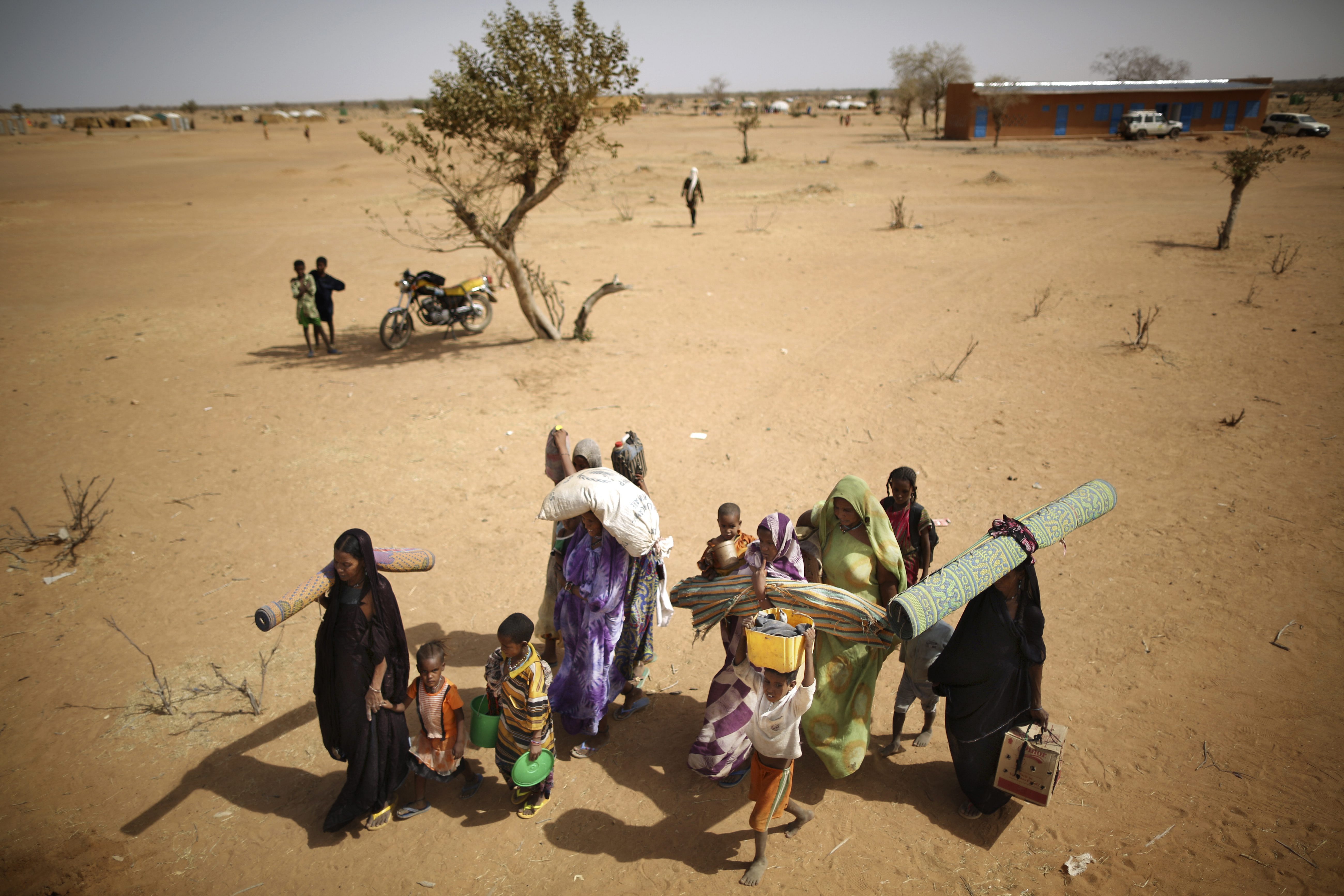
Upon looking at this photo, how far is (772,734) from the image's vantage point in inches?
123

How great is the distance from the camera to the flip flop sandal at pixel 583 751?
161 inches

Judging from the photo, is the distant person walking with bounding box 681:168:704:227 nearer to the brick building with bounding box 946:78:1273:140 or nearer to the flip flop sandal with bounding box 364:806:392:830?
the flip flop sandal with bounding box 364:806:392:830

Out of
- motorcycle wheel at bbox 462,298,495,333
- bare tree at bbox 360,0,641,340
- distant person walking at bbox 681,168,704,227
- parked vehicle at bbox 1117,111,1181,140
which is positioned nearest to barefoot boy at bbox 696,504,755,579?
bare tree at bbox 360,0,641,340

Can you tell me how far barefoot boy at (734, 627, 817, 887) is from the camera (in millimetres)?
3061

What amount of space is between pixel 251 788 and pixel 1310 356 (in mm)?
12980

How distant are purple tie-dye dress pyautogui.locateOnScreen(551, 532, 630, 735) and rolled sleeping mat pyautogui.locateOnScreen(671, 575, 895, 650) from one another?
→ 60 cm

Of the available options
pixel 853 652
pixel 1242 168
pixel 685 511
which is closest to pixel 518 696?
pixel 853 652

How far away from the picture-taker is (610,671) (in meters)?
4.18

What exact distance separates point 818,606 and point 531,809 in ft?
6.22

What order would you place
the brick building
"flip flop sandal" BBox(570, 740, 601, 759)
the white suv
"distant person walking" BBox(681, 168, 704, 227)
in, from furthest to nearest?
the brick building, the white suv, "distant person walking" BBox(681, 168, 704, 227), "flip flop sandal" BBox(570, 740, 601, 759)

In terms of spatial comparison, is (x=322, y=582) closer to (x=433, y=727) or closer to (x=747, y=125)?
(x=433, y=727)


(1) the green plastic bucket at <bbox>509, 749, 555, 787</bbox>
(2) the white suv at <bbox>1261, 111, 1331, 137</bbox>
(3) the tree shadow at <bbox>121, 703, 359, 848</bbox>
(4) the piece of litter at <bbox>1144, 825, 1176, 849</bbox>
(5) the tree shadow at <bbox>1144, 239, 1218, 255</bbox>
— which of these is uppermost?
(2) the white suv at <bbox>1261, 111, 1331, 137</bbox>

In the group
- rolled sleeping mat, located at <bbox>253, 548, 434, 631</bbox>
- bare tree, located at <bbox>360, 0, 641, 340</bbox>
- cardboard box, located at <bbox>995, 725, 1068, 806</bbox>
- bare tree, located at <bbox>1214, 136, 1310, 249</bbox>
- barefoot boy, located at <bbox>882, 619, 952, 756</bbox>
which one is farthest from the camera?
bare tree, located at <bbox>1214, 136, 1310, 249</bbox>

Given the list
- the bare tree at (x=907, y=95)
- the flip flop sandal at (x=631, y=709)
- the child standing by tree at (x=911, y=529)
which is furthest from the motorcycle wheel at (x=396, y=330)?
the bare tree at (x=907, y=95)
